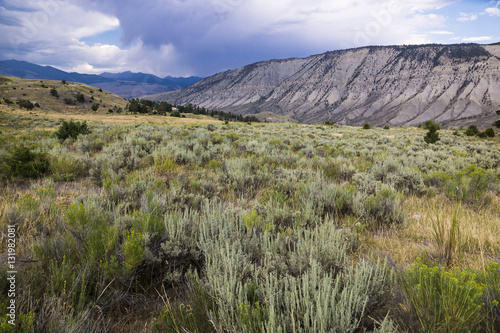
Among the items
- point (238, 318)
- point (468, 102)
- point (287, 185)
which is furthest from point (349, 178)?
point (468, 102)

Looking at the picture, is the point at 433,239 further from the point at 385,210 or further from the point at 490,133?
the point at 490,133

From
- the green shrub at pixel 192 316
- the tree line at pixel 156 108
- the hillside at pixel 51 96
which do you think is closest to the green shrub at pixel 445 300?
the green shrub at pixel 192 316

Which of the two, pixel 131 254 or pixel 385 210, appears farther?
pixel 385 210

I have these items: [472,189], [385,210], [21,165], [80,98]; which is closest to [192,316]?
[385,210]

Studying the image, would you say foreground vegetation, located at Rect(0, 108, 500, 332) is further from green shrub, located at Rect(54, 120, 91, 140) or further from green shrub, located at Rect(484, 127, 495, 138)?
green shrub, located at Rect(484, 127, 495, 138)

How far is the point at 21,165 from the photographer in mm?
4977

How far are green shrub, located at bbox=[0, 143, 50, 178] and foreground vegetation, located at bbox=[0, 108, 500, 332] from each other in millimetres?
36

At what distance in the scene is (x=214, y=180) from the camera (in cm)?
529

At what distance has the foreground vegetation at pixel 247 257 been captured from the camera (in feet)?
5.15

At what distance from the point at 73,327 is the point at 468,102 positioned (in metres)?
233

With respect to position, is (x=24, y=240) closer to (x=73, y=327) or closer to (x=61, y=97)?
(x=73, y=327)

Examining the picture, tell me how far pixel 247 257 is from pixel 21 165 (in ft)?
18.9

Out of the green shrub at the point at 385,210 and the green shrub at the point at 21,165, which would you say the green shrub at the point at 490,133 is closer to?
the green shrub at the point at 385,210

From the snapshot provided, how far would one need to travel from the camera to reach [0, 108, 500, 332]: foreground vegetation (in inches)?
61.8
